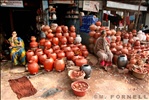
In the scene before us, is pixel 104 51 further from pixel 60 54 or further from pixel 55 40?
pixel 55 40

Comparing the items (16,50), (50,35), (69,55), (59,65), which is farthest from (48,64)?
(50,35)

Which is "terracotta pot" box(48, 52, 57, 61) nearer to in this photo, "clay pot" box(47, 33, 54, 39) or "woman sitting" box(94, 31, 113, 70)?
"clay pot" box(47, 33, 54, 39)

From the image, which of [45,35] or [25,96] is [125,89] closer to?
[25,96]

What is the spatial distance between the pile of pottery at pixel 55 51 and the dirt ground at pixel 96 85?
0.35 metres

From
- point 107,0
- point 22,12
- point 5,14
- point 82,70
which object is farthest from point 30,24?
point 82,70

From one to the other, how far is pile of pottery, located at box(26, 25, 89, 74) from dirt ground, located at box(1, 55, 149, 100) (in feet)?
1.14

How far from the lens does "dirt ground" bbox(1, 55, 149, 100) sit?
10.4 ft

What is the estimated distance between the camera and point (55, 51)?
4828mm

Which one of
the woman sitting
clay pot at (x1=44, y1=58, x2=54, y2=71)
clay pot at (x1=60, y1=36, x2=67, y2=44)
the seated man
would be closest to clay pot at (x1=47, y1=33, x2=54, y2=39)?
clay pot at (x1=60, y1=36, x2=67, y2=44)

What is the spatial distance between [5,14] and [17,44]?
383 cm

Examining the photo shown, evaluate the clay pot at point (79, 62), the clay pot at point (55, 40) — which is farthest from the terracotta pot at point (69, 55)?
the clay pot at point (55, 40)

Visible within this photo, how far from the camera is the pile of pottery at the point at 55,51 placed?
13.7 ft

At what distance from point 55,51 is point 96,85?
6.75 ft

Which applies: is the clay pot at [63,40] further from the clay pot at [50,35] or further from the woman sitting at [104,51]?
the woman sitting at [104,51]
